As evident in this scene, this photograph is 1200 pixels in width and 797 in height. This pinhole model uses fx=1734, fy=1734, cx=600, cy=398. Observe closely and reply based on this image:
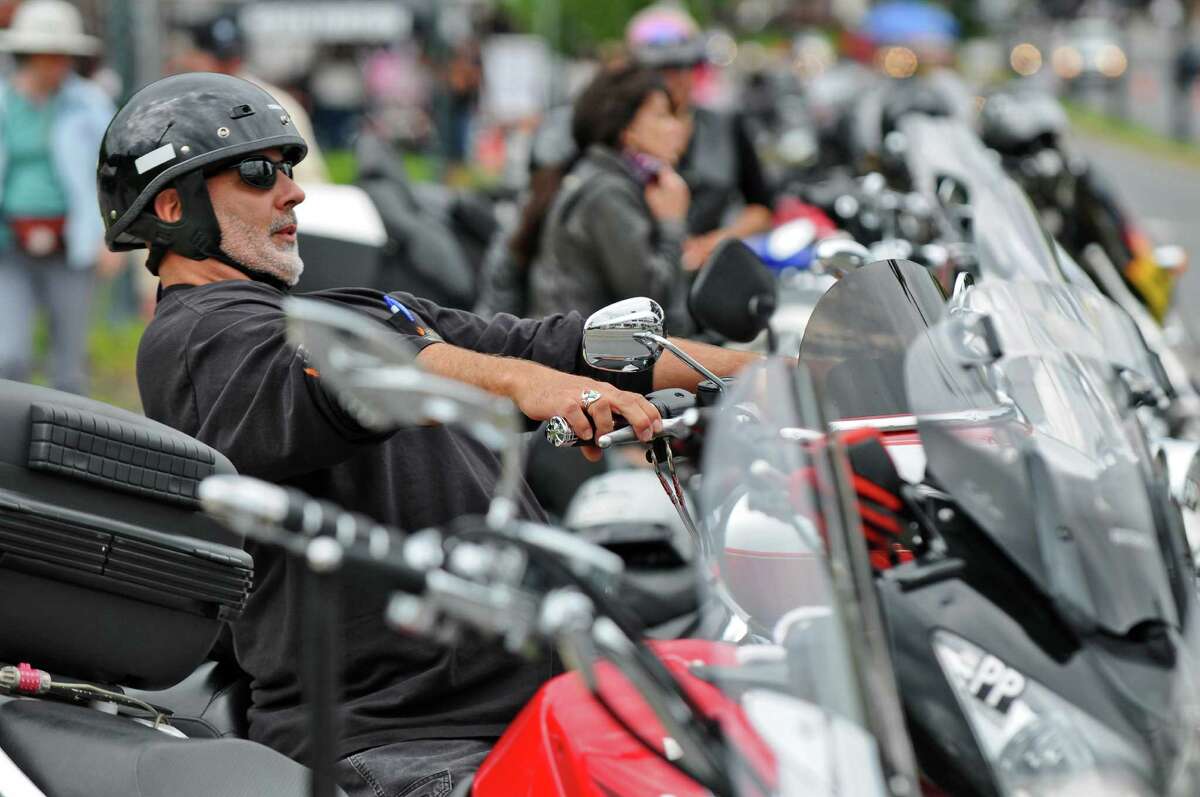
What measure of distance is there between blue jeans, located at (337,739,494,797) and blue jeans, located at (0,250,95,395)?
588 cm

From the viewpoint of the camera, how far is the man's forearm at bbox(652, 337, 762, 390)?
3.09m

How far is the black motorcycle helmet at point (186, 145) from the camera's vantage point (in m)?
3.23

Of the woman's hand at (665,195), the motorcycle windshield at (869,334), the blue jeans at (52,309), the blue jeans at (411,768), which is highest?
the motorcycle windshield at (869,334)

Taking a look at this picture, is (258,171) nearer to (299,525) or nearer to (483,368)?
(483,368)

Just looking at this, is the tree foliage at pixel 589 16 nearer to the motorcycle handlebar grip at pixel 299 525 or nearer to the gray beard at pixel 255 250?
the gray beard at pixel 255 250

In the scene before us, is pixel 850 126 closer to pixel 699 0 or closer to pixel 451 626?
pixel 451 626

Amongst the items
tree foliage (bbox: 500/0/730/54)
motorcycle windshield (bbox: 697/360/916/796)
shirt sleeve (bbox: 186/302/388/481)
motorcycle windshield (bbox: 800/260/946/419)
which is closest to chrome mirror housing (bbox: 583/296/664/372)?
motorcycle windshield (bbox: 800/260/946/419)

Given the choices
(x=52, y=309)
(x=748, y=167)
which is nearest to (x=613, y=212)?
(x=748, y=167)

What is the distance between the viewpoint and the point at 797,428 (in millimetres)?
2020

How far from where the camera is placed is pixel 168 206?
327 centimetres

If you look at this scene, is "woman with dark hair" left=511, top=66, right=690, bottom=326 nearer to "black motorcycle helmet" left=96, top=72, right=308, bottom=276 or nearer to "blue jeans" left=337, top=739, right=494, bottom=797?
"black motorcycle helmet" left=96, top=72, right=308, bottom=276

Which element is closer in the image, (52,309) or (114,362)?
(52,309)

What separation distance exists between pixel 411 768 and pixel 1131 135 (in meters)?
30.8

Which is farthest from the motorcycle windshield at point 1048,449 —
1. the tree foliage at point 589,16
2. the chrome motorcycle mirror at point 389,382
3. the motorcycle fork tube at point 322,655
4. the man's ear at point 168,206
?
the tree foliage at point 589,16
